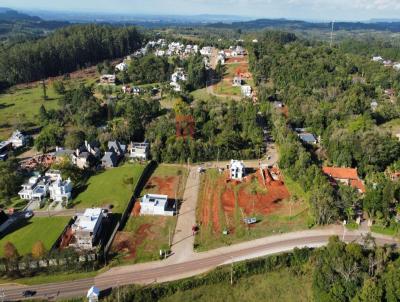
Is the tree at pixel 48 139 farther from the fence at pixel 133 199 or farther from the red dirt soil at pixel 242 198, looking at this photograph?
the red dirt soil at pixel 242 198

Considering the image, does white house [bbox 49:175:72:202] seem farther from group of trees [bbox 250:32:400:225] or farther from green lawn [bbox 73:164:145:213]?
group of trees [bbox 250:32:400:225]

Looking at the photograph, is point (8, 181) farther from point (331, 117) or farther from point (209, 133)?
point (331, 117)

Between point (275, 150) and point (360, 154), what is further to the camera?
point (275, 150)

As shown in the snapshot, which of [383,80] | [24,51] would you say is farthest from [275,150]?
[24,51]

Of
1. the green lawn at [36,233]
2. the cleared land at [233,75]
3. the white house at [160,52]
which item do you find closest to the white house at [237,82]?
the cleared land at [233,75]

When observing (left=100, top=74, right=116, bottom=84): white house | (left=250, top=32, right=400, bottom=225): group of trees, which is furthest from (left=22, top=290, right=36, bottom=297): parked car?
(left=100, top=74, right=116, bottom=84): white house

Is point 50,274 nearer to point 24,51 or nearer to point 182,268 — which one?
point 182,268
